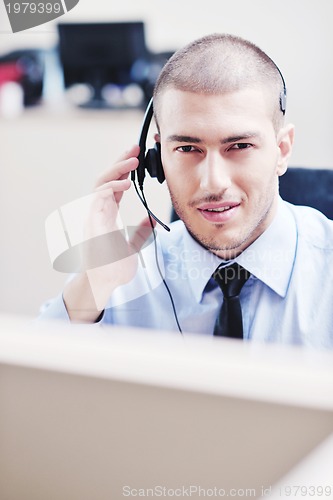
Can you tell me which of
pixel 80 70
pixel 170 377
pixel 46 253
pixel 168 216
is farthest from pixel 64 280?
pixel 170 377

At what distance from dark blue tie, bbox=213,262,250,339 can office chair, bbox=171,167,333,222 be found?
19 centimetres

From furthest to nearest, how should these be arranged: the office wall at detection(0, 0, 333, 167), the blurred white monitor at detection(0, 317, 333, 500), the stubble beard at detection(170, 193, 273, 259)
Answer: the stubble beard at detection(170, 193, 273, 259) → the office wall at detection(0, 0, 333, 167) → the blurred white monitor at detection(0, 317, 333, 500)

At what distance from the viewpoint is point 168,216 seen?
1.25 m

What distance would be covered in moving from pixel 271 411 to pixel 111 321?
2.11ft

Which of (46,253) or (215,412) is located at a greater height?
(215,412)

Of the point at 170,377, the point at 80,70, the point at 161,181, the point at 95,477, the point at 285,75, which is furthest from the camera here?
the point at 80,70

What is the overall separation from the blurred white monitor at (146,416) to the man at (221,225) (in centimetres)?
40

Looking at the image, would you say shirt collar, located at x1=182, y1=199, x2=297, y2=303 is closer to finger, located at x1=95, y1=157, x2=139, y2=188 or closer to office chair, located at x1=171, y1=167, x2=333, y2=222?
office chair, located at x1=171, y1=167, x2=333, y2=222

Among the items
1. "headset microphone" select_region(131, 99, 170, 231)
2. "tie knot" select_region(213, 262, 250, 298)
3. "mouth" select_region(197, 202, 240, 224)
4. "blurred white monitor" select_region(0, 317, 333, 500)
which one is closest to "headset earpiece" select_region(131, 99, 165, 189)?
"headset microphone" select_region(131, 99, 170, 231)

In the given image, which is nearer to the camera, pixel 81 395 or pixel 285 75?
pixel 81 395

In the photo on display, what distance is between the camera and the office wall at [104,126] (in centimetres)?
112

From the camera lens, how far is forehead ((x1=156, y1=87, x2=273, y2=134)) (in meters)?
1.12

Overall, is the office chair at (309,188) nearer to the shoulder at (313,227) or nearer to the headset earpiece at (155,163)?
the shoulder at (313,227)

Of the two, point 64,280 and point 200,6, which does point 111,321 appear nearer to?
point 64,280
